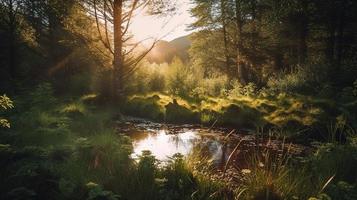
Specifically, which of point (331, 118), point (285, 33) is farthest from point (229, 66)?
point (331, 118)

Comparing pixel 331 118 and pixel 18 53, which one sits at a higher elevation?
pixel 18 53

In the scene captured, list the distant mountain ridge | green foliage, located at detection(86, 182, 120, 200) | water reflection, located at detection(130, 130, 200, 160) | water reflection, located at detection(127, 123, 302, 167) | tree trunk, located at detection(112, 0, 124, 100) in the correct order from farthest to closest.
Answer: the distant mountain ridge, tree trunk, located at detection(112, 0, 124, 100), water reflection, located at detection(130, 130, 200, 160), water reflection, located at detection(127, 123, 302, 167), green foliage, located at detection(86, 182, 120, 200)

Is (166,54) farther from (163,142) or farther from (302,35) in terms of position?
(163,142)

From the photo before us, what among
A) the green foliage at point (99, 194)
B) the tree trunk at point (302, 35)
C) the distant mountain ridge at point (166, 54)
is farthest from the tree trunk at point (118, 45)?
the tree trunk at point (302, 35)

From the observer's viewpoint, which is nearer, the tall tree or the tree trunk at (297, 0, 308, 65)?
the tall tree

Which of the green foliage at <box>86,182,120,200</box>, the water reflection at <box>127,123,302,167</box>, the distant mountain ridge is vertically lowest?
the water reflection at <box>127,123,302,167</box>

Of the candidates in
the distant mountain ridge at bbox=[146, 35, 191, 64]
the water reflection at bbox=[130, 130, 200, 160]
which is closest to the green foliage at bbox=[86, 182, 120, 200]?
the water reflection at bbox=[130, 130, 200, 160]

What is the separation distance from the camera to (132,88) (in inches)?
695

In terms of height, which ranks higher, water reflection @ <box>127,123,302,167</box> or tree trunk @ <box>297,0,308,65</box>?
tree trunk @ <box>297,0,308,65</box>

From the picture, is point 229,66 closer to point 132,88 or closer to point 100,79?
point 132,88

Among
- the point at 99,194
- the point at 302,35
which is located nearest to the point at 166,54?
the point at 302,35

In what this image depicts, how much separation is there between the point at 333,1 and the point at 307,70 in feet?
10.7

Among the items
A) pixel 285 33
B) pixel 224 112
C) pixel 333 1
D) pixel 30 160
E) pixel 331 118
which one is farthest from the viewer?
pixel 285 33

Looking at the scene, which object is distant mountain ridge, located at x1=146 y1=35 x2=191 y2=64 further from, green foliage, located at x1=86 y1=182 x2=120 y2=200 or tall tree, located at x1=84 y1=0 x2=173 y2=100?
green foliage, located at x1=86 y1=182 x2=120 y2=200
